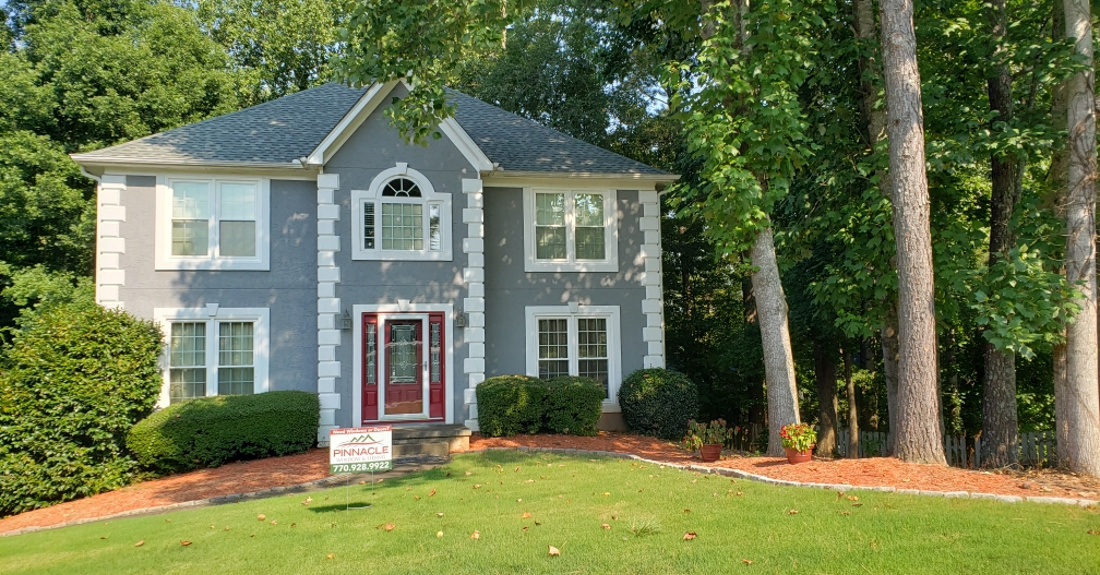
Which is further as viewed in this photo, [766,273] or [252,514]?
[766,273]

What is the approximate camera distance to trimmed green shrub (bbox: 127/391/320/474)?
1284 centimetres

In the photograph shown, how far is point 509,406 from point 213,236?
22.5 ft

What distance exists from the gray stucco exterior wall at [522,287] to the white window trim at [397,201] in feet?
4.42

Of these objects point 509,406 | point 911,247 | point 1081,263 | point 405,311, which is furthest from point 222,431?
point 1081,263

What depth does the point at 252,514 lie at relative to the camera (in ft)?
29.8

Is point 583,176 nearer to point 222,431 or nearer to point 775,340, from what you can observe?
point 775,340

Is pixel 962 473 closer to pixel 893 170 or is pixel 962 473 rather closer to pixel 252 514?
pixel 893 170

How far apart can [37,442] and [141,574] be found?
687 cm

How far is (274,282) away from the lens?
1500 centimetres

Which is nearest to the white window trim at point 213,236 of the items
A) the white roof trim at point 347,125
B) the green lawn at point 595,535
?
the white roof trim at point 347,125

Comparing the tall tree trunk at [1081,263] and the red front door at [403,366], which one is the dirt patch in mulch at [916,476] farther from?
the red front door at [403,366]

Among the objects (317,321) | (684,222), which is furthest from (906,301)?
(684,222)

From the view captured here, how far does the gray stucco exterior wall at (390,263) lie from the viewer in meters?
14.8

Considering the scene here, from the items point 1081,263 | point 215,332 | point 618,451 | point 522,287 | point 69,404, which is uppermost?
point 522,287
